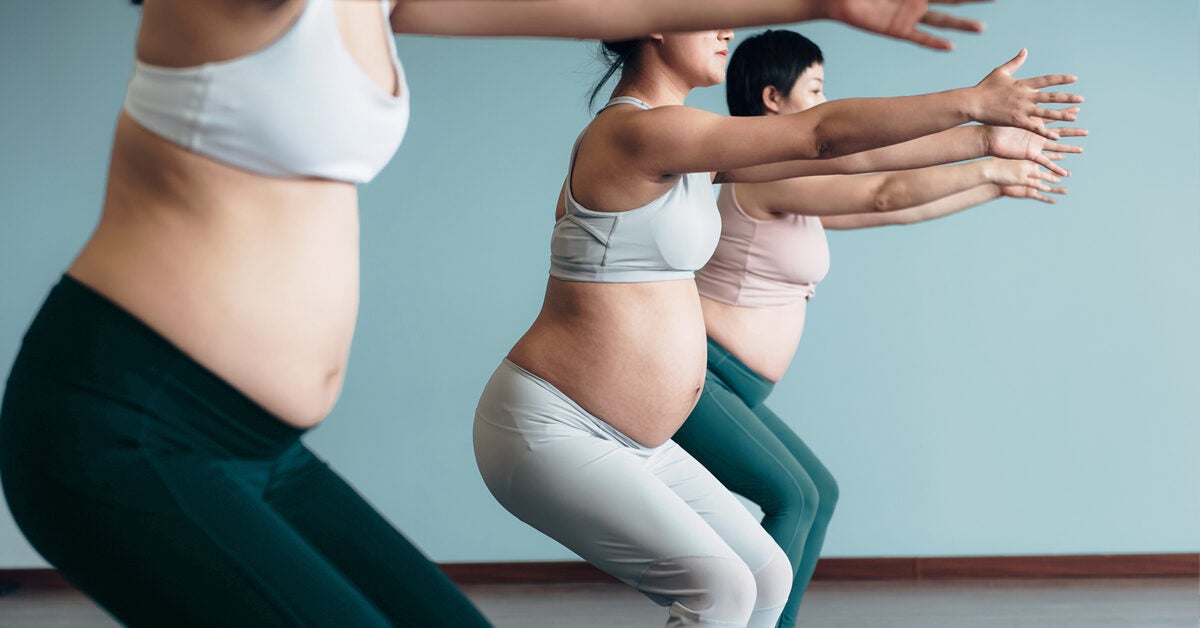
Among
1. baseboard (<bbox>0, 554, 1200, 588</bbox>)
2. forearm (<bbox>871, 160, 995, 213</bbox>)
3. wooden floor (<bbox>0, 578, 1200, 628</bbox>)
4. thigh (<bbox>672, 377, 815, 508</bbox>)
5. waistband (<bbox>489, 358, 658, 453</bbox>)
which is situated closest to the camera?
waistband (<bbox>489, 358, 658, 453</bbox>)

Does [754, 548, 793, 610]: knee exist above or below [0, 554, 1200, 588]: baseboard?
above

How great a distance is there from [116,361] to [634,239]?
93 cm

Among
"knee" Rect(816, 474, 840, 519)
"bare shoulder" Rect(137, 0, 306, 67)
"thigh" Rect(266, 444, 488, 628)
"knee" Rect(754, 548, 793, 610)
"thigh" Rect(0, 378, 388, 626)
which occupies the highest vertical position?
"bare shoulder" Rect(137, 0, 306, 67)

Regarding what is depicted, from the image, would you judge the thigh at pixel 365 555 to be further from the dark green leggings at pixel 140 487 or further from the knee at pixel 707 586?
the knee at pixel 707 586

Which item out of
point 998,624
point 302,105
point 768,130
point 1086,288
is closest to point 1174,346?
point 1086,288

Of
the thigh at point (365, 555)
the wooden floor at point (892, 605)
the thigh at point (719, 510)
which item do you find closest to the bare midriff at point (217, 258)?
the thigh at point (365, 555)

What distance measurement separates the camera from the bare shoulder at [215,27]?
0.93m

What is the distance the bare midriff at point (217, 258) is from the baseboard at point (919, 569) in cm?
294

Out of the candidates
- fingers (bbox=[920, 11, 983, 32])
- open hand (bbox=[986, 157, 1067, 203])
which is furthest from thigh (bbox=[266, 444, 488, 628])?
open hand (bbox=[986, 157, 1067, 203])

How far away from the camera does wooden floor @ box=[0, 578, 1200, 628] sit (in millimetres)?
3330

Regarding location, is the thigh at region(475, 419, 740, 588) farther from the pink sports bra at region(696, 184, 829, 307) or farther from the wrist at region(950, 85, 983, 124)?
the pink sports bra at region(696, 184, 829, 307)

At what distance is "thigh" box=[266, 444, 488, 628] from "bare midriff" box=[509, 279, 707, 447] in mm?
624

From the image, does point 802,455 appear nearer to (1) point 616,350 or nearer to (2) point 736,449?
(2) point 736,449

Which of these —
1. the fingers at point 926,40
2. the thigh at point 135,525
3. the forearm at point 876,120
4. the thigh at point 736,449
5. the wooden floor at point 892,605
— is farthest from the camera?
the wooden floor at point 892,605
